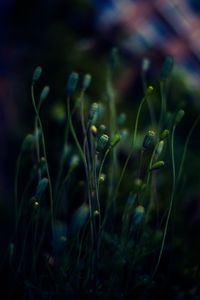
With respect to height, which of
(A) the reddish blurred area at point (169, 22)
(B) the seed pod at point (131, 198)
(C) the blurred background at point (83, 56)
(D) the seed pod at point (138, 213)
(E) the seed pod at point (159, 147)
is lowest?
(C) the blurred background at point (83, 56)

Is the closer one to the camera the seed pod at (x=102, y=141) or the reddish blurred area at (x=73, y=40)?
the seed pod at (x=102, y=141)

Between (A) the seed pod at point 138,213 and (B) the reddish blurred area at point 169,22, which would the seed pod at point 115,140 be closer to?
(A) the seed pod at point 138,213

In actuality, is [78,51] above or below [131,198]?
below

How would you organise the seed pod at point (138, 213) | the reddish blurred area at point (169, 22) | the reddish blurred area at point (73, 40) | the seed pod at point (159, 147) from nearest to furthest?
the seed pod at point (138, 213) → the seed pod at point (159, 147) → the reddish blurred area at point (73, 40) → the reddish blurred area at point (169, 22)

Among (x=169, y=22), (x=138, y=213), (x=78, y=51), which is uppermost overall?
(x=138, y=213)

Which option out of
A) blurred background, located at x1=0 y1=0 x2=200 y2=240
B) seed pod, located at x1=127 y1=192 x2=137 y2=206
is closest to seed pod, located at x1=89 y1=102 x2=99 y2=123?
seed pod, located at x1=127 y1=192 x2=137 y2=206

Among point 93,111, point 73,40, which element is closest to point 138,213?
point 93,111

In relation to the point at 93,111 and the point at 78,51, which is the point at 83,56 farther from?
the point at 93,111

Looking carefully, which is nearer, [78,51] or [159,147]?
[159,147]

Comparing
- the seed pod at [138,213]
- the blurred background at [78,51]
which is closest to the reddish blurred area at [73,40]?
the blurred background at [78,51]
